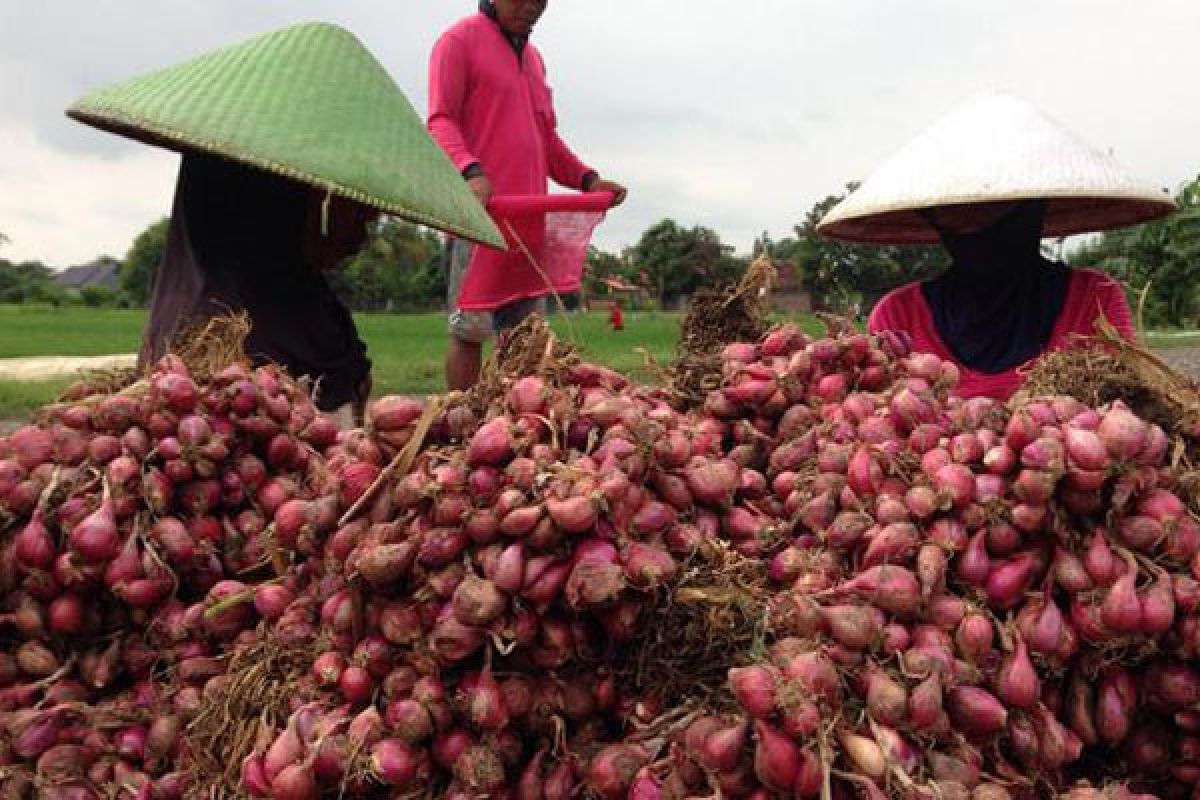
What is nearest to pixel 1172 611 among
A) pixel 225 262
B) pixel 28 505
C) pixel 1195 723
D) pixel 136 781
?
pixel 1195 723

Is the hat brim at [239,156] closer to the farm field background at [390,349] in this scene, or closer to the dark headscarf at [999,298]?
the farm field background at [390,349]

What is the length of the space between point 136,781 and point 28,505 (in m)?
0.46

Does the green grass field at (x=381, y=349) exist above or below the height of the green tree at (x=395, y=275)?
below

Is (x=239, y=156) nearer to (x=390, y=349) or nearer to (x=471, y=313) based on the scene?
(x=471, y=313)

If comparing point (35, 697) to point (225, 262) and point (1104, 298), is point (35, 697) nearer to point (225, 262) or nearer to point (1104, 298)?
point (225, 262)

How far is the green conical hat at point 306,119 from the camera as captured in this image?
91.0 inches

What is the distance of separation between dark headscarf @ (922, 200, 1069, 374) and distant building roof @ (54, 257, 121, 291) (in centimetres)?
10102

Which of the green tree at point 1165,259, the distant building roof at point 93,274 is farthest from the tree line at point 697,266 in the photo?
the distant building roof at point 93,274

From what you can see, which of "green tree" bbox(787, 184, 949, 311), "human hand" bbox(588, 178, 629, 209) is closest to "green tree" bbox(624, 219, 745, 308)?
"green tree" bbox(787, 184, 949, 311)

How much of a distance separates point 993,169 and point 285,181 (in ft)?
6.47

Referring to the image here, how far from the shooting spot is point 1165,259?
30.7 m

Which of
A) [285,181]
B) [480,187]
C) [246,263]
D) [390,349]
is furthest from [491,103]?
[390,349]

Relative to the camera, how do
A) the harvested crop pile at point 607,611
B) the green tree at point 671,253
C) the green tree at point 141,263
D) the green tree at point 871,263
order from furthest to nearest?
the green tree at point 141,263, the green tree at point 671,253, the green tree at point 871,263, the harvested crop pile at point 607,611

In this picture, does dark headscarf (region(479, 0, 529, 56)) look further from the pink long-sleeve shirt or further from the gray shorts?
the gray shorts
